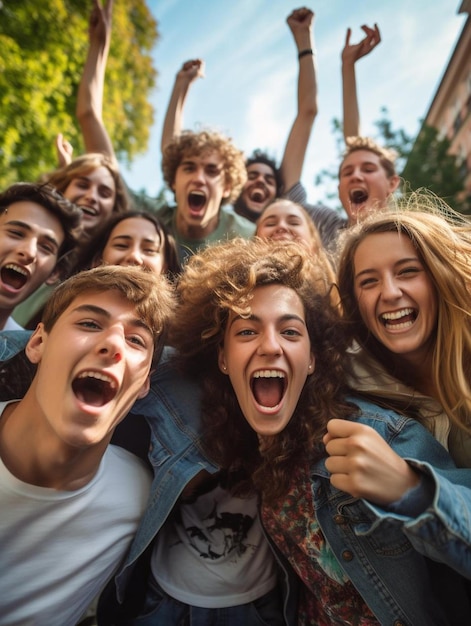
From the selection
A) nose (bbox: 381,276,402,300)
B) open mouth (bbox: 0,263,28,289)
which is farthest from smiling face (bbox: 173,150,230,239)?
nose (bbox: 381,276,402,300)

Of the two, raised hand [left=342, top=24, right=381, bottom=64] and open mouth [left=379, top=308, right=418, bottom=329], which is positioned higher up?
raised hand [left=342, top=24, right=381, bottom=64]

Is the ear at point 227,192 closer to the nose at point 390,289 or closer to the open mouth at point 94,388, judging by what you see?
the nose at point 390,289

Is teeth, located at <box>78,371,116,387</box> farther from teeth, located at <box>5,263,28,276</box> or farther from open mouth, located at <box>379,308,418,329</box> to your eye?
open mouth, located at <box>379,308,418,329</box>

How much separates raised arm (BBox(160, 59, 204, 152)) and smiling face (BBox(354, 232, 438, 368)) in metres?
4.15

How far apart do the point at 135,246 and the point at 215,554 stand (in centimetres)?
244

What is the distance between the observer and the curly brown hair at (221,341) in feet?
7.42

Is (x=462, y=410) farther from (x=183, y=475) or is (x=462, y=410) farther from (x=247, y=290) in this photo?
(x=183, y=475)

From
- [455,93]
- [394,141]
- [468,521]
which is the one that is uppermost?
[455,93]

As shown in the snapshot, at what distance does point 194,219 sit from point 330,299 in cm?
242

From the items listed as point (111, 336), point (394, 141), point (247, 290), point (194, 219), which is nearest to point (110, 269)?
point (111, 336)

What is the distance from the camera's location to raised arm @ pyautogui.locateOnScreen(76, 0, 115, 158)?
17.1 feet

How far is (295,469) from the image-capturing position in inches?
88.0

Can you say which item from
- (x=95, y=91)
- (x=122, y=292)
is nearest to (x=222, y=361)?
(x=122, y=292)

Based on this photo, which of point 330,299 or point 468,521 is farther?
point 330,299
